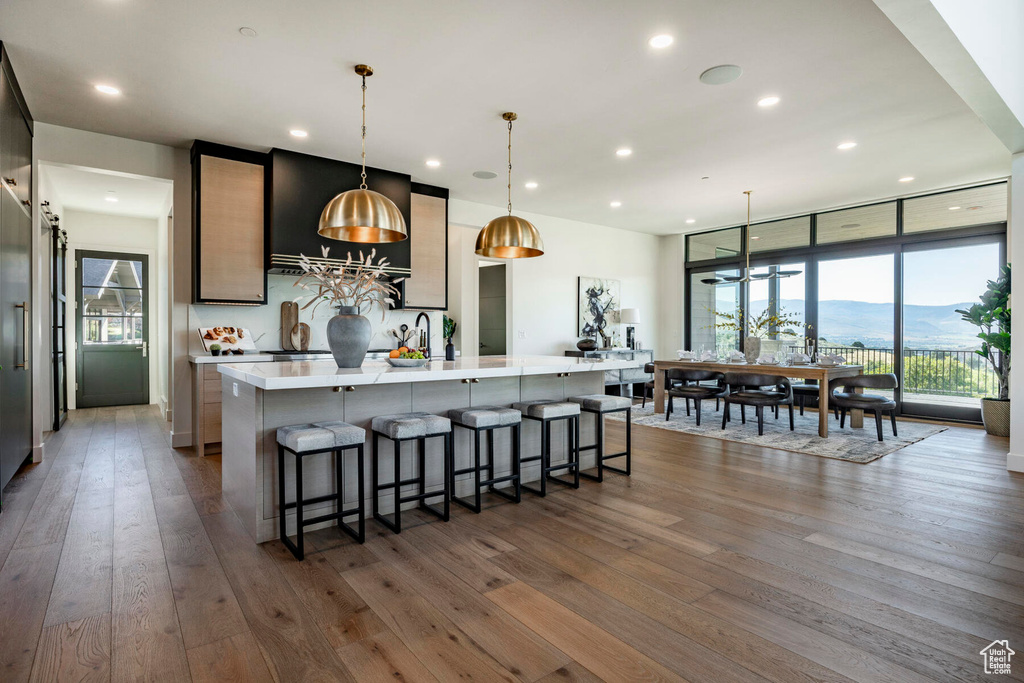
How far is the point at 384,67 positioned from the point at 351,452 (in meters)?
2.51

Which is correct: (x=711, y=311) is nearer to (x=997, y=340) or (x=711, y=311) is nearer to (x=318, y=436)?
(x=997, y=340)

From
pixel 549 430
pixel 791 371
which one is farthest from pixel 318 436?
pixel 791 371

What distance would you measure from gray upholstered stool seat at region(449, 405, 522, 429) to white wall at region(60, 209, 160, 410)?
5.96m

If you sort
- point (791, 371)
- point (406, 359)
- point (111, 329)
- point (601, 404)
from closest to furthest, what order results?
point (406, 359), point (601, 404), point (791, 371), point (111, 329)

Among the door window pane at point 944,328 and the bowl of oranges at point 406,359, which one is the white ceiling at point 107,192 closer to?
the bowl of oranges at point 406,359

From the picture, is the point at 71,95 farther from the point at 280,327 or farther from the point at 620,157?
the point at 620,157

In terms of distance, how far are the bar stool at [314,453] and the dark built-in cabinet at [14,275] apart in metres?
2.12

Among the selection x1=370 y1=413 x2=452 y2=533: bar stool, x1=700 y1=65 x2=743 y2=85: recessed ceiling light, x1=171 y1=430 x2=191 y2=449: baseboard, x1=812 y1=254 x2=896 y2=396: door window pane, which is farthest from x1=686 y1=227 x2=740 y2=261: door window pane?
x1=171 y1=430 x2=191 y2=449: baseboard

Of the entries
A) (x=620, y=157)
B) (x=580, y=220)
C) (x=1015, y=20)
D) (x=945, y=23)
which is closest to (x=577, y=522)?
(x=945, y=23)

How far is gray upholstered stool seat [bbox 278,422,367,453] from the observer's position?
2.67 m

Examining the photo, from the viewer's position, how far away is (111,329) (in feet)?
26.6

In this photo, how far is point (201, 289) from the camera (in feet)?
16.4

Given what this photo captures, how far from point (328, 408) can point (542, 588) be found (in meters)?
1.59

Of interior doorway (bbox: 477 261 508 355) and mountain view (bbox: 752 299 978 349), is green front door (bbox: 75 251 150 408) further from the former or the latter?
mountain view (bbox: 752 299 978 349)
